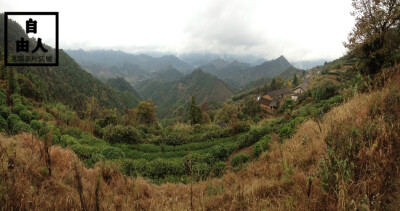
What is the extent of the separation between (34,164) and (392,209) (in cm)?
535

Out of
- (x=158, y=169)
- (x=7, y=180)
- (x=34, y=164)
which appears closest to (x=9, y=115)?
(x=158, y=169)

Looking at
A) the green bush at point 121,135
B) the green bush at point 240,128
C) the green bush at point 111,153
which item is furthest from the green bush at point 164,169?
the green bush at point 240,128

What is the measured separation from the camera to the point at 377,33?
8.33 m

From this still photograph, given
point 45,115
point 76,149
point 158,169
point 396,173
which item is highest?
point 396,173

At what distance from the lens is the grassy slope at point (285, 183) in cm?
222

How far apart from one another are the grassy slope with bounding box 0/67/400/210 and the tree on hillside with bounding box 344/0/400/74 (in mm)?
6270

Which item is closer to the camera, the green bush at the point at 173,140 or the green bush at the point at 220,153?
the green bush at the point at 220,153

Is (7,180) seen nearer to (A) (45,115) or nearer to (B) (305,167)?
(B) (305,167)

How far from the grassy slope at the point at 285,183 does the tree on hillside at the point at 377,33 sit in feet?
20.6

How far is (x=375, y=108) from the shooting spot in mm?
3715

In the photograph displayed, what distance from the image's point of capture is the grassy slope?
2.22m

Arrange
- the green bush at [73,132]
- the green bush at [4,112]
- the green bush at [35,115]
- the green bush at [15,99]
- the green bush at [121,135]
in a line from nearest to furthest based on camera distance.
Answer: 1. the green bush at [4,112]
2. the green bush at [35,115]
3. the green bush at [15,99]
4. the green bush at [73,132]
5. the green bush at [121,135]

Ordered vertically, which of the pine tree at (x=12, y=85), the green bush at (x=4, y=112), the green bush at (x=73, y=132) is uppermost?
the pine tree at (x=12, y=85)

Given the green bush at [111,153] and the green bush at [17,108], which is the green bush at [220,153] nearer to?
the green bush at [111,153]
